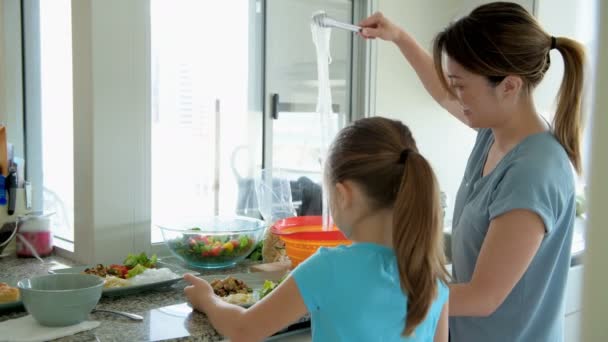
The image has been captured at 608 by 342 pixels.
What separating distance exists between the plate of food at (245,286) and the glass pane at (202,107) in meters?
0.37

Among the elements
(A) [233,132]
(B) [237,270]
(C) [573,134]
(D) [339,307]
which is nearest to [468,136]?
(A) [233,132]

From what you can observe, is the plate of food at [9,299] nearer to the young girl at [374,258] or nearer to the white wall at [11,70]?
the young girl at [374,258]

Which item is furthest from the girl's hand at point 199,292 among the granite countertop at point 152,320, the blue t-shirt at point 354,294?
the blue t-shirt at point 354,294

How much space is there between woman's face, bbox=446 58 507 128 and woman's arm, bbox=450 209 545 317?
177 millimetres

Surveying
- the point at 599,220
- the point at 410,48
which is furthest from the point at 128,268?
the point at 599,220

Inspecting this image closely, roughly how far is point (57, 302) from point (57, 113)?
0.89 meters

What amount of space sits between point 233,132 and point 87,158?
0.49 m

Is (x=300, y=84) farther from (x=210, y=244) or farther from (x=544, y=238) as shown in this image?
(x=544, y=238)

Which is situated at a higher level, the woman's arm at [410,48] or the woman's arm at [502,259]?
the woman's arm at [410,48]

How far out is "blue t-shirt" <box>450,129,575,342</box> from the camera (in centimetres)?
92

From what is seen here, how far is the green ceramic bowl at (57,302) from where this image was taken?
1.00 m

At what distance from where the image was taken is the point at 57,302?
100cm

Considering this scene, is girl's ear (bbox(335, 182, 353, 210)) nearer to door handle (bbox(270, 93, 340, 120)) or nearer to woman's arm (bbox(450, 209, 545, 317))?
woman's arm (bbox(450, 209, 545, 317))

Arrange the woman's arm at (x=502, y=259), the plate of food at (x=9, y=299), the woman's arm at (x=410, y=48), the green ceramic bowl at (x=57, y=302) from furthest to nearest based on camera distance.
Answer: the woman's arm at (x=410, y=48) → the plate of food at (x=9, y=299) → the green ceramic bowl at (x=57, y=302) → the woman's arm at (x=502, y=259)
